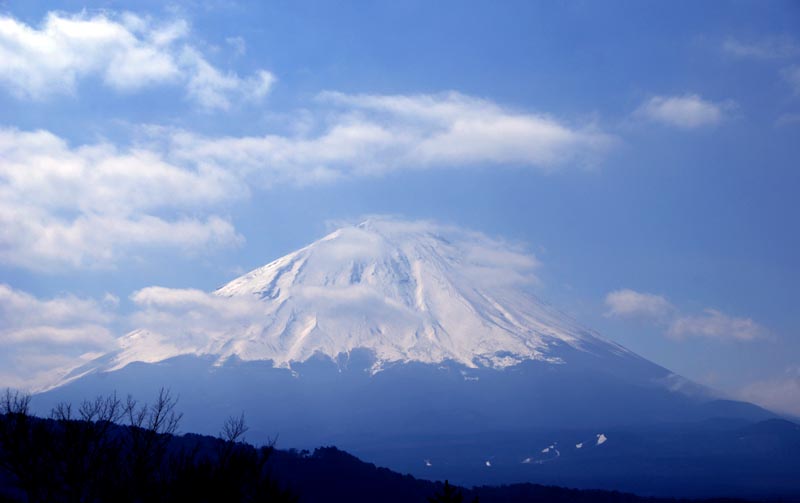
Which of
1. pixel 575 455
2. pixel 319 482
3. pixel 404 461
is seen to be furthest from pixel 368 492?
pixel 575 455

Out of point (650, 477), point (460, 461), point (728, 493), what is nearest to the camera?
point (728, 493)

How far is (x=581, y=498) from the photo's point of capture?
9025 centimetres

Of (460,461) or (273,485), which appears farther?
(460,461)

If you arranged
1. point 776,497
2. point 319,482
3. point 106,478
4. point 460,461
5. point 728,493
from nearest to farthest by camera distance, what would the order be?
point 106,478 < point 319,482 < point 776,497 < point 728,493 < point 460,461

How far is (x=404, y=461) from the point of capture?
587 ft

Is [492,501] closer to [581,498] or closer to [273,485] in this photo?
[581,498]

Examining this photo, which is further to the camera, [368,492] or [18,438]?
[368,492]

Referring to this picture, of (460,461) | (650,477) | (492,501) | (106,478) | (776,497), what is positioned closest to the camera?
(106,478)

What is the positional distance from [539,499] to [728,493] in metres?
68.3

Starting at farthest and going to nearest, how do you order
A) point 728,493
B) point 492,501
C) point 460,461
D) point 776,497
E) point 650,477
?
point 460,461, point 650,477, point 728,493, point 776,497, point 492,501

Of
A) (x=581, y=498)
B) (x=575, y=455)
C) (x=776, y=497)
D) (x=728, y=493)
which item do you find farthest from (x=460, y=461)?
(x=581, y=498)

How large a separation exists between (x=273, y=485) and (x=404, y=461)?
162686 millimetres

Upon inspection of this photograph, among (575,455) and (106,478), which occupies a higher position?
(575,455)

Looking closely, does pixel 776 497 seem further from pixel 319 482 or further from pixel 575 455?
pixel 319 482
